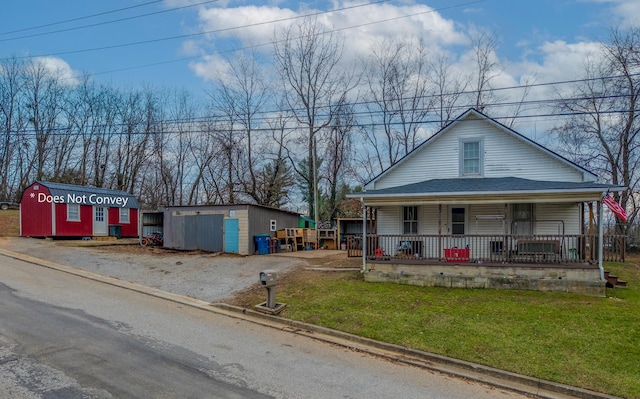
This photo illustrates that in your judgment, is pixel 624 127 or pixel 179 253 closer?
pixel 179 253

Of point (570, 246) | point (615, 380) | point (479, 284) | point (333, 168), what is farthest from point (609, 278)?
point (333, 168)

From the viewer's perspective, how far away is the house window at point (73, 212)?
23.3 metres

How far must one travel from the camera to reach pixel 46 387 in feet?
16.4

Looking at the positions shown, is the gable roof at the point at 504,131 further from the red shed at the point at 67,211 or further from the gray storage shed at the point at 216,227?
the red shed at the point at 67,211

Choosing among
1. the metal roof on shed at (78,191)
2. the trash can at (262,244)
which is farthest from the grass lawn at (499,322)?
the metal roof on shed at (78,191)

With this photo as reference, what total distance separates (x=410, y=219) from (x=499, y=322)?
311 inches

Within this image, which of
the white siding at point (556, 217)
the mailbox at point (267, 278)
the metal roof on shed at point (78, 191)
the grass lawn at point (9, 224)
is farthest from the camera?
the grass lawn at point (9, 224)

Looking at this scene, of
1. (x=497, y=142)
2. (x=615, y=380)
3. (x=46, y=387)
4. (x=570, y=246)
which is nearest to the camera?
(x=46, y=387)

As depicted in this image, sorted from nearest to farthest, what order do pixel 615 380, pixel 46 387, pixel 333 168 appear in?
pixel 46 387 < pixel 615 380 < pixel 333 168

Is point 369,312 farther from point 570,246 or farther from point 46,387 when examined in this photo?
point 570,246

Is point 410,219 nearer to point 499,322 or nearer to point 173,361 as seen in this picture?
point 499,322

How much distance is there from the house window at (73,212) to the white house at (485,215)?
1749 cm

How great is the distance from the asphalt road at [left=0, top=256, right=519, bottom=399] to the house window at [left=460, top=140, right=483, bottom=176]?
10877mm

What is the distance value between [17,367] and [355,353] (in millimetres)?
5246
